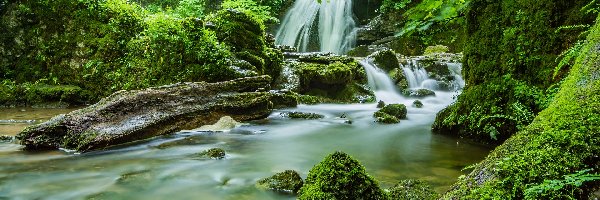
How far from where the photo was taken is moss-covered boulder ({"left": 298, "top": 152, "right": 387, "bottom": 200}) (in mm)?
2855

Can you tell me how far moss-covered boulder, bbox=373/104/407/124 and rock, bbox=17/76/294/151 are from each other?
2608 mm

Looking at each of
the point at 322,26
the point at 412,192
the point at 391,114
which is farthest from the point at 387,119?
the point at 322,26

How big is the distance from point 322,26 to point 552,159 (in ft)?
72.5

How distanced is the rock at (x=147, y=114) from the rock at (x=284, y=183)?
2913mm

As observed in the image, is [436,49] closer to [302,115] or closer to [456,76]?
[456,76]

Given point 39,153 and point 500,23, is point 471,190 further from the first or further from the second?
point 39,153

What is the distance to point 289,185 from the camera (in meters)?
3.97

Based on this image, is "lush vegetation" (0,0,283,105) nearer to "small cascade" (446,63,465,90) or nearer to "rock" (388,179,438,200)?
"small cascade" (446,63,465,90)

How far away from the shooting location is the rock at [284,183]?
12.9 ft

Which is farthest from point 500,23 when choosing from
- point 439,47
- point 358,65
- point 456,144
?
point 439,47

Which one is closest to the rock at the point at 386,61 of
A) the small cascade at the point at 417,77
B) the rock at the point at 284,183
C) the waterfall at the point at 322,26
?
the small cascade at the point at 417,77

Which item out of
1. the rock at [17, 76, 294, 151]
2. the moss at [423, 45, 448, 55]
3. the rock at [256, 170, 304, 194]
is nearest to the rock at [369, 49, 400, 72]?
the moss at [423, 45, 448, 55]

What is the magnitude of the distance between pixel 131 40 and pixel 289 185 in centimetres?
893

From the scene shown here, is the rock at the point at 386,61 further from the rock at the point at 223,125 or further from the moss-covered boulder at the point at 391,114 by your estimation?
the rock at the point at 223,125
